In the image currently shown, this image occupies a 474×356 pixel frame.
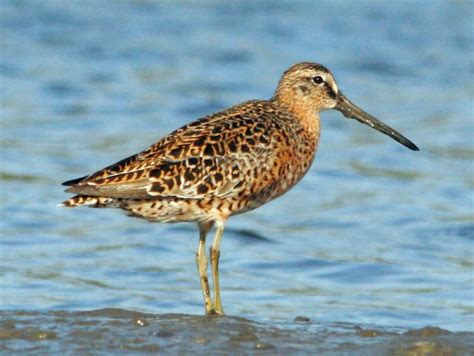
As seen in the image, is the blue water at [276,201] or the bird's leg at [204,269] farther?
the blue water at [276,201]

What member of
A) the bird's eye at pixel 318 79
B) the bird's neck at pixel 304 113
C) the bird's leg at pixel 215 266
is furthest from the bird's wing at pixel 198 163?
the bird's eye at pixel 318 79

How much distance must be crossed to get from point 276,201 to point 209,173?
4.14m

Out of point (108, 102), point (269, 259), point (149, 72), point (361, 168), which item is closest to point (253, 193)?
point (269, 259)

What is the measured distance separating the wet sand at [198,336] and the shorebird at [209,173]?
705mm

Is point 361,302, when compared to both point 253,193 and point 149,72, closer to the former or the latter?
point 253,193

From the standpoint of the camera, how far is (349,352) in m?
7.04

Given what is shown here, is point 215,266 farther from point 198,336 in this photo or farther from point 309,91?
point 309,91

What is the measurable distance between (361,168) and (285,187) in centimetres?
Result: 490

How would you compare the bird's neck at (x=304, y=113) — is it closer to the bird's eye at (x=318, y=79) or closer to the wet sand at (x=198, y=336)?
the bird's eye at (x=318, y=79)

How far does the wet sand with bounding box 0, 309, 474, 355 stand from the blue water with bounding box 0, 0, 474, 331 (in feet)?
3.32

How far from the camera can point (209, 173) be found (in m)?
8.16

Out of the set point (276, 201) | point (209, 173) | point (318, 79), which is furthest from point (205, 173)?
point (276, 201)

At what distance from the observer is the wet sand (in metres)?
7.02

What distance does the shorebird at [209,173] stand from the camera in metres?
8.02
